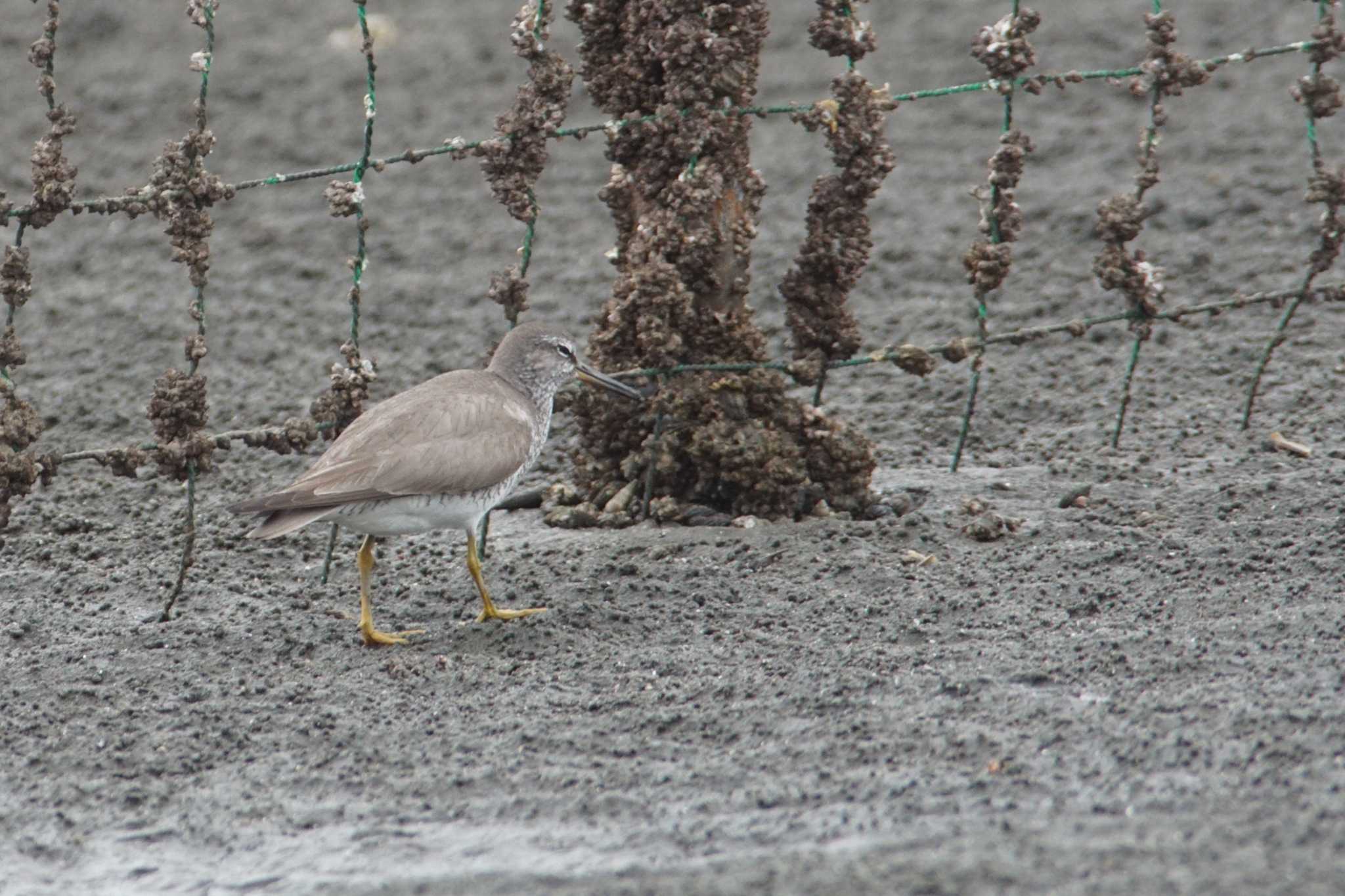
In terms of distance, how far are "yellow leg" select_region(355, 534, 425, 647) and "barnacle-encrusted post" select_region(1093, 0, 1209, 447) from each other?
2631mm

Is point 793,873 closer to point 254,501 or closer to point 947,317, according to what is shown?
point 254,501

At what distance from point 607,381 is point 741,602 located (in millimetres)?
902

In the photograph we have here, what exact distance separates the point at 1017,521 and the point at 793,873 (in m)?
2.69

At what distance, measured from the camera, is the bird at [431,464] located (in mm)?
5242

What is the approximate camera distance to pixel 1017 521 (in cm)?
598

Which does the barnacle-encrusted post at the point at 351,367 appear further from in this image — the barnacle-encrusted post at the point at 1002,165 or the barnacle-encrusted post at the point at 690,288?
the barnacle-encrusted post at the point at 1002,165

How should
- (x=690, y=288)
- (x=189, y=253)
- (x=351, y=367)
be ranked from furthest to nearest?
1. (x=690, y=288)
2. (x=351, y=367)
3. (x=189, y=253)

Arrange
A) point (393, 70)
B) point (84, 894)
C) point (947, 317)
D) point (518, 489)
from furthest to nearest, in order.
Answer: point (393, 70), point (947, 317), point (518, 489), point (84, 894)

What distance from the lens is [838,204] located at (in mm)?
5812

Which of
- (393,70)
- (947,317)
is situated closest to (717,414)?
(947,317)

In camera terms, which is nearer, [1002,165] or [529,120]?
[529,120]

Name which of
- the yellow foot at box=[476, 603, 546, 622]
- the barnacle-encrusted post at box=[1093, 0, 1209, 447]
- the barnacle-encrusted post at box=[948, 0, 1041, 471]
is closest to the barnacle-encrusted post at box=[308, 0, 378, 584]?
the yellow foot at box=[476, 603, 546, 622]

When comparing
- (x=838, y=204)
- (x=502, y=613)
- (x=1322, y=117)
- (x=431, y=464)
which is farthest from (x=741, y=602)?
→ (x=1322, y=117)

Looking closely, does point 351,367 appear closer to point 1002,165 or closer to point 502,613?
point 502,613
